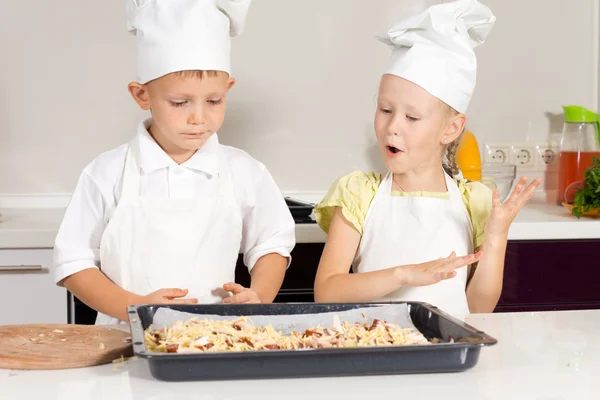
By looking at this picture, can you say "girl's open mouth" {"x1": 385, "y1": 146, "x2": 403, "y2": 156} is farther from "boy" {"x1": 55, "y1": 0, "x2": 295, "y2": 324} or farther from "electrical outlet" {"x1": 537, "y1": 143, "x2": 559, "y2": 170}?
"electrical outlet" {"x1": 537, "y1": 143, "x2": 559, "y2": 170}

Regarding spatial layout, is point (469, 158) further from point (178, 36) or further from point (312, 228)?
point (178, 36)

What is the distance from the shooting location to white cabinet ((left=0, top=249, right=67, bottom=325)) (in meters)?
2.00

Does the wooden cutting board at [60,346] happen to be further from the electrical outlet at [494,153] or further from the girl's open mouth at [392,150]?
the electrical outlet at [494,153]

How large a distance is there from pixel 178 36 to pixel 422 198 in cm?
53

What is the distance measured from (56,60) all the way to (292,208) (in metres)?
0.85

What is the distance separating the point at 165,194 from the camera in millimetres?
1574

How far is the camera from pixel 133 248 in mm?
1558

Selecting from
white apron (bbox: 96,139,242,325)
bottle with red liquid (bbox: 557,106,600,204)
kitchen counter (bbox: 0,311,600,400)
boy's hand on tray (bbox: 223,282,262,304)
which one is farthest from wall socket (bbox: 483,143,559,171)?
kitchen counter (bbox: 0,311,600,400)

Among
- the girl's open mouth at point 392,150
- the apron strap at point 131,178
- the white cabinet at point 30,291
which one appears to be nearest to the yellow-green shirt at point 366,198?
the girl's open mouth at point 392,150

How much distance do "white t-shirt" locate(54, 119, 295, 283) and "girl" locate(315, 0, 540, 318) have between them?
0.12 meters

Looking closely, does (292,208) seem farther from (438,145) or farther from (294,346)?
(294,346)

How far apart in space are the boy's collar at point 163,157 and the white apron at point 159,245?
27mm

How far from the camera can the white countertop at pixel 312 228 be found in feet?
6.53

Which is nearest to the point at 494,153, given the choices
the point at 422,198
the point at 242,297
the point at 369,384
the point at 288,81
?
the point at 288,81
